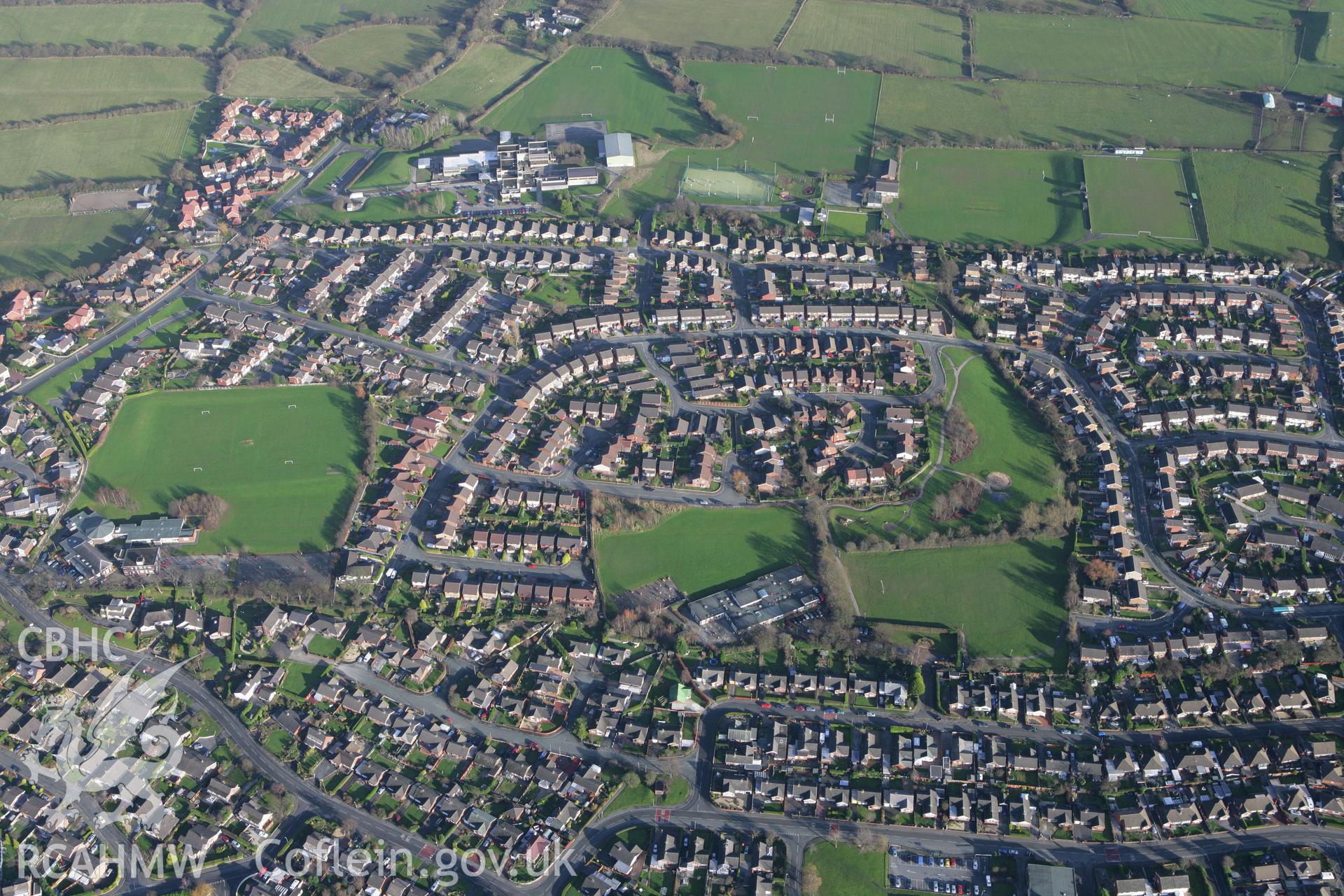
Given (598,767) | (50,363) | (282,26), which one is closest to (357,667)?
(598,767)

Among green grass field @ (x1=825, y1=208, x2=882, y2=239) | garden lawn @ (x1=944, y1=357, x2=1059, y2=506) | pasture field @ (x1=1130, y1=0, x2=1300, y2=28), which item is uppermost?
pasture field @ (x1=1130, y1=0, x2=1300, y2=28)

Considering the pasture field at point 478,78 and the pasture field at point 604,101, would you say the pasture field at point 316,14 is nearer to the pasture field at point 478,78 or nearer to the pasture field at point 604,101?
the pasture field at point 478,78

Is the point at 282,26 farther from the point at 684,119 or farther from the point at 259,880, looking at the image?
the point at 259,880

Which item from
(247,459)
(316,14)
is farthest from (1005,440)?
(316,14)

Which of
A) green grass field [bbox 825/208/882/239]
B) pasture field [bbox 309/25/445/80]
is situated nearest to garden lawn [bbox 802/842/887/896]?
green grass field [bbox 825/208/882/239]

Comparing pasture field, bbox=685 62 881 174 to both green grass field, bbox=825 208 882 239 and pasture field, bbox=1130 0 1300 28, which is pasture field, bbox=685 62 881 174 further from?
pasture field, bbox=1130 0 1300 28
